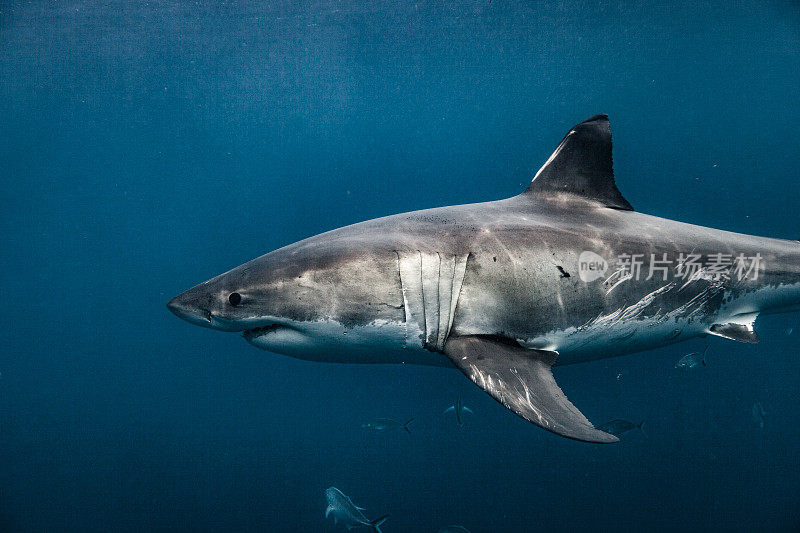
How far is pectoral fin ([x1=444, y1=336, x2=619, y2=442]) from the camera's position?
195 cm

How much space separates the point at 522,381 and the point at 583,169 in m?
2.36

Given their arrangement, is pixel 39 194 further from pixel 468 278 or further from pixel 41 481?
pixel 468 278

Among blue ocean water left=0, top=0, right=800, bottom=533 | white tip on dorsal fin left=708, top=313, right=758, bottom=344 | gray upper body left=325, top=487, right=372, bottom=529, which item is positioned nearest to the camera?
white tip on dorsal fin left=708, top=313, right=758, bottom=344

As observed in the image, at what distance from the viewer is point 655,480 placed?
397 inches

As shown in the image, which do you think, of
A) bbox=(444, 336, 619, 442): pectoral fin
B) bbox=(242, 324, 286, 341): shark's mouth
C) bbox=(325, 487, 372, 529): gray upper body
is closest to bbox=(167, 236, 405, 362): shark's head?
bbox=(242, 324, 286, 341): shark's mouth

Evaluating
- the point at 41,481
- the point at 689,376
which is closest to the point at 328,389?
the point at 41,481

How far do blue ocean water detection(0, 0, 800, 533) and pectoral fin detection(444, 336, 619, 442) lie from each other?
622cm

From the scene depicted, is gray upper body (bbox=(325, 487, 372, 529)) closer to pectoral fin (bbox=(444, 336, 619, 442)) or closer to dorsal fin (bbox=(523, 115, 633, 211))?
pectoral fin (bbox=(444, 336, 619, 442))

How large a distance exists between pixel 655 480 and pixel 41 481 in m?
20.5

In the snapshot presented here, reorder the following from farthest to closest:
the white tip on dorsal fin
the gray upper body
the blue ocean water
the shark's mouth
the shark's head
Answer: the blue ocean water < the gray upper body < the white tip on dorsal fin < the shark's mouth < the shark's head

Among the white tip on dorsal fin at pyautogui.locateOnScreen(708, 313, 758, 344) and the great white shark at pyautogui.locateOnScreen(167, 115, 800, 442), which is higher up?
the great white shark at pyautogui.locateOnScreen(167, 115, 800, 442)

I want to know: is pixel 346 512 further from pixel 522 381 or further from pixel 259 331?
pixel 522 381

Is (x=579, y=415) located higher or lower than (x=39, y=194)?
lower

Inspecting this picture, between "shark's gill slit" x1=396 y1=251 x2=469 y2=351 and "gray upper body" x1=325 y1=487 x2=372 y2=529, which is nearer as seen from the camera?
"shark's gill slit" x1=396 y1=251 x2=469 y2=351
